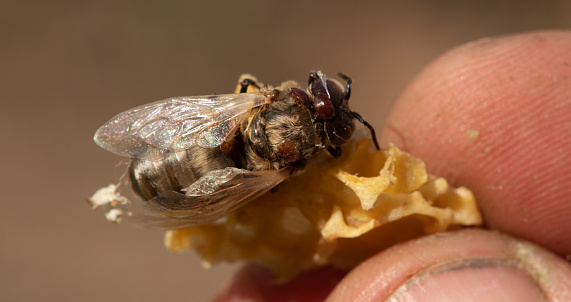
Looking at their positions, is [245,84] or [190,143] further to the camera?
[245,84]

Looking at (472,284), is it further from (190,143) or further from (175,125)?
(175,125)

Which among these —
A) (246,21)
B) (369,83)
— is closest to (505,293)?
(369,83)

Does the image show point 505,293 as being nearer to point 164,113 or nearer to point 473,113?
point 473,113

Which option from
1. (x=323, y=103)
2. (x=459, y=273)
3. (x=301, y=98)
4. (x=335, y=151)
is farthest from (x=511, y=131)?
(x=301, y=98)

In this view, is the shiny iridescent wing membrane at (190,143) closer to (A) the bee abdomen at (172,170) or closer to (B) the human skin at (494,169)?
(A) the bee abdomen at (172,170)

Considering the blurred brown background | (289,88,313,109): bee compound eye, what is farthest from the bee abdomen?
the blurred brown background

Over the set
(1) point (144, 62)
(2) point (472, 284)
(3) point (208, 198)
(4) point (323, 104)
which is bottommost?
(2) point (472, 284)
